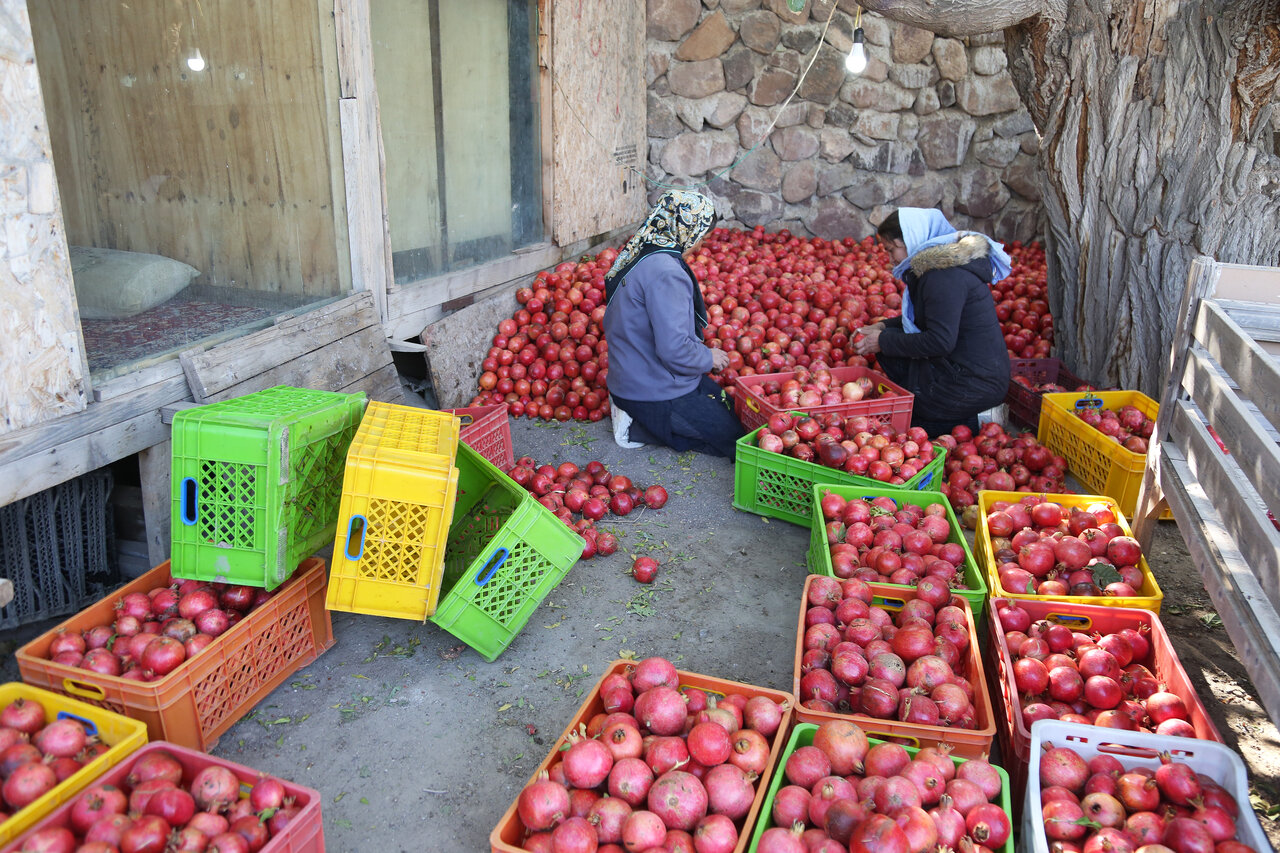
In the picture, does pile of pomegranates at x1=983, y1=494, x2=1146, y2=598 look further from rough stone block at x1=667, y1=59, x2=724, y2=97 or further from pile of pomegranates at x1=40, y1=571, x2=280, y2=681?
rough stone block at x1=667, y1=59, x2=724, y2=97

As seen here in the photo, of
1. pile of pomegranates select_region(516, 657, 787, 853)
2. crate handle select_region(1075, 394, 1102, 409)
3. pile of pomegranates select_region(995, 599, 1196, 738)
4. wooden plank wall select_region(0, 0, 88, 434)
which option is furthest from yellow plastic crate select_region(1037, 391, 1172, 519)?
wooden plank wall select_region(0, 0, 88, 434)

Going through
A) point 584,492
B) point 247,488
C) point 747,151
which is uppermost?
point 747,151

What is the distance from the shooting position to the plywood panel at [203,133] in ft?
14.1

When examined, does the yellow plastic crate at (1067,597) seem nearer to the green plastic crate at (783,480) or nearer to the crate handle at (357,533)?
the green plastic crate at (783,480)

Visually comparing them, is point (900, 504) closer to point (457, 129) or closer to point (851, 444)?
point (851, 444)

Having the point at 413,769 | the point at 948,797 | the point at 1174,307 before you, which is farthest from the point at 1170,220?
the point at 413,769

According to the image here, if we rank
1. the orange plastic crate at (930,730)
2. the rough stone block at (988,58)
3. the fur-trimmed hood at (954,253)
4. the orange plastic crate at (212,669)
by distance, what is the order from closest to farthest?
the orange plastic crate at (930,730) < the orange plastic crate at (212,669) < the fur-trimmed hood at (954,253) < the rough stone block at (988,58)

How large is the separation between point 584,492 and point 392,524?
1.66 metres

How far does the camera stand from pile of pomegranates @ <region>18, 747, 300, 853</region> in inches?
69.9

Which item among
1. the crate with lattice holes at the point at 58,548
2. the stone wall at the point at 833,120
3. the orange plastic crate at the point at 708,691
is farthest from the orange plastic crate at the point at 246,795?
the stone wall at the point at 833,120

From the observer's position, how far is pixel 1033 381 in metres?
5.75

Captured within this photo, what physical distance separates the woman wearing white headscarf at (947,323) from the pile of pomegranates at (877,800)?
3.15 metres

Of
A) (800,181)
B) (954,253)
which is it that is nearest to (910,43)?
(800,181)

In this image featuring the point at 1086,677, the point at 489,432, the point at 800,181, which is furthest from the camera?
the point at 800,181
